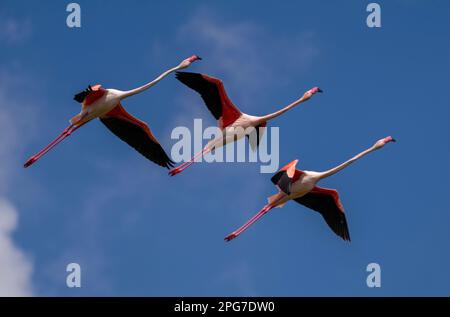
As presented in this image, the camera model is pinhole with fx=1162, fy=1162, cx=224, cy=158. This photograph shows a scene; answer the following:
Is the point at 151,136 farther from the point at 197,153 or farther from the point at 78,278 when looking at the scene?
the point at 78,278

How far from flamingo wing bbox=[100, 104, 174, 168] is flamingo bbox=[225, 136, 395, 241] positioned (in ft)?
11.3

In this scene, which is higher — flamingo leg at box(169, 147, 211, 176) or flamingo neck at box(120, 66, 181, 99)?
flamingo neck at box(120, 66, 181, 99)

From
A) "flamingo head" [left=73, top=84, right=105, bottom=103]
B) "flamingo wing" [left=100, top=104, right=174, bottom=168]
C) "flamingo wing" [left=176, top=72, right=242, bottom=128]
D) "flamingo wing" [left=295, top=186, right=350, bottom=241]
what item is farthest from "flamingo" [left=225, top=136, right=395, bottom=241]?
"flamingo head" [left=73, top=84, right=105, bottom=103]

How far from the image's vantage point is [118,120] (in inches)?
1331

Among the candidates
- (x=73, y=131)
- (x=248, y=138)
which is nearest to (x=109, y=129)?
(x=73, y=131)

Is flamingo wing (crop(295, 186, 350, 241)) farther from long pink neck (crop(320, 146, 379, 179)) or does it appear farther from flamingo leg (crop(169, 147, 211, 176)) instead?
flamingo leg (crop(169, 147, 211, 176))

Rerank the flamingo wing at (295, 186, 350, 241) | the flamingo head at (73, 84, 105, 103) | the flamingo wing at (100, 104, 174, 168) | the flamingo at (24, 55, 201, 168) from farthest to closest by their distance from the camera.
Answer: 1. the flamingo wing at (100, 104, 174, 168)
2. the flamingo wing at (295, 186, 350, 241)
3. the flamingo at (24, 55, 201, 168)
4. the flamingo head at (73, 84, 105, 103)

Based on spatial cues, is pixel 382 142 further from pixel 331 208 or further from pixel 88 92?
pixel 88 92

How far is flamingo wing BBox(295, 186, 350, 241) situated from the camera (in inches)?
1314

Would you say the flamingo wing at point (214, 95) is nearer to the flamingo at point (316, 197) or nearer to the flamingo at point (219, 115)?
the flamingo at point (219, 115)

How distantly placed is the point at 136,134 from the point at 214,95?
2.65m
